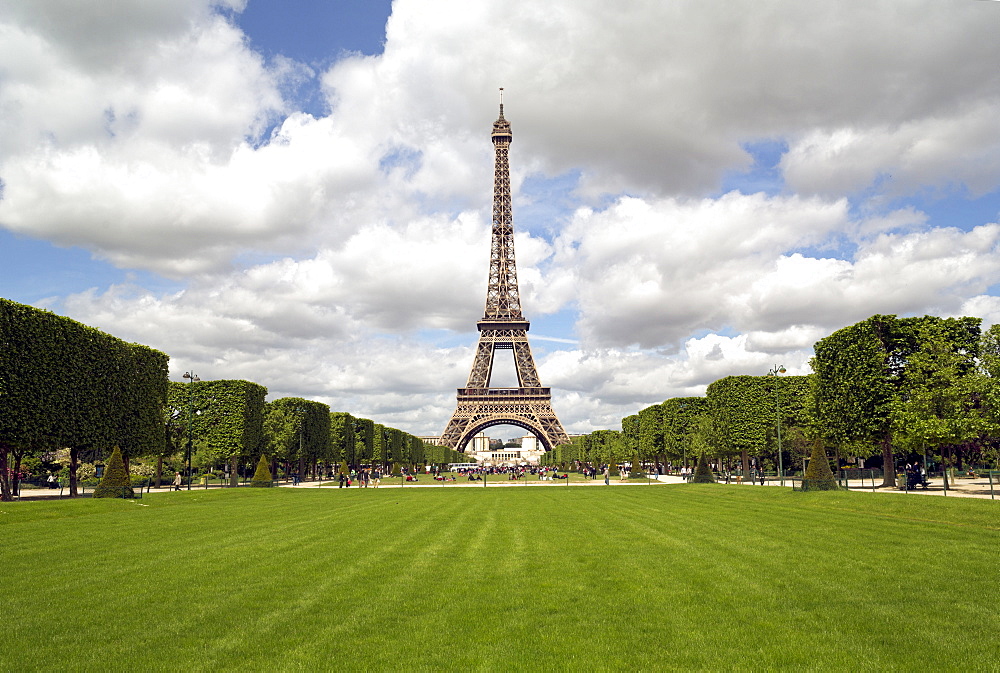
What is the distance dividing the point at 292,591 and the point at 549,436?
318ft

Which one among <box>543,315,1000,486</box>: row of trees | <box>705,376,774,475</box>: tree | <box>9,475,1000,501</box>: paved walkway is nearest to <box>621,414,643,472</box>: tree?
<box>705,376,774,475</box>: tree

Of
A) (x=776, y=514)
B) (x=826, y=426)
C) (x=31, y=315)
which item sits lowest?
(x=776, y=514)

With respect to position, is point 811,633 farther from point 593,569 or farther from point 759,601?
point 593,569

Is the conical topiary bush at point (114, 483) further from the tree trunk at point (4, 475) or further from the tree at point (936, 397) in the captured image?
the tree at point (936, 397)

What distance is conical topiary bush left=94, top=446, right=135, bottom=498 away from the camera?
34719mm

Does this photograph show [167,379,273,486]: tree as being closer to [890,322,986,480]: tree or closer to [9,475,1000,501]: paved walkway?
[9,475,1000,501]: paved walkway

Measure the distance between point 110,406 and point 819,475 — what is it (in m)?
42.5

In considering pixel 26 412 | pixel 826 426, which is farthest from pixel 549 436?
pixel 26 412

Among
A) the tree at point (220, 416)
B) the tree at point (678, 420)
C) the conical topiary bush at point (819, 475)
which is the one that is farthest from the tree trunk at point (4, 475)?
the tree at point (678, 420)

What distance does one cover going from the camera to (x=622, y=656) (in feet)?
23.7

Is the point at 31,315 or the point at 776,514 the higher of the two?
the point at 31,315

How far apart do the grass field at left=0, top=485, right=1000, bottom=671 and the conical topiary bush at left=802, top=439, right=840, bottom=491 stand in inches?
652

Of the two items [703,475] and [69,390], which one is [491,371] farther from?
[69,390]

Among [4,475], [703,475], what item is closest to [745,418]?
[703,475]
